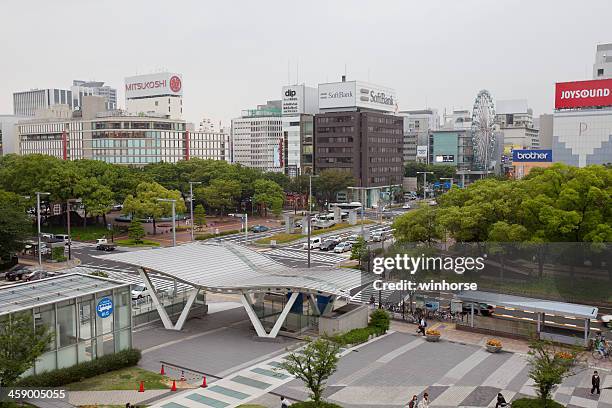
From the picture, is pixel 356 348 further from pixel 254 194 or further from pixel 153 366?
pixel 254 194

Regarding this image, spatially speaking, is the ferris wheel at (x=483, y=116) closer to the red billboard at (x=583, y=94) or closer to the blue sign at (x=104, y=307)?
the red billboard at (x=583, y=94)

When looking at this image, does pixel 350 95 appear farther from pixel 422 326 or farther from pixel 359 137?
pixel 422 326

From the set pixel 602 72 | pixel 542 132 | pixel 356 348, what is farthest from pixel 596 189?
pixel 542 132

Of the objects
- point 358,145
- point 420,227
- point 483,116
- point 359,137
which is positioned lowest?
point 420,227

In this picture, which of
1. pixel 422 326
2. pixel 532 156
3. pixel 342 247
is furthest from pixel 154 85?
pixel 422 326
